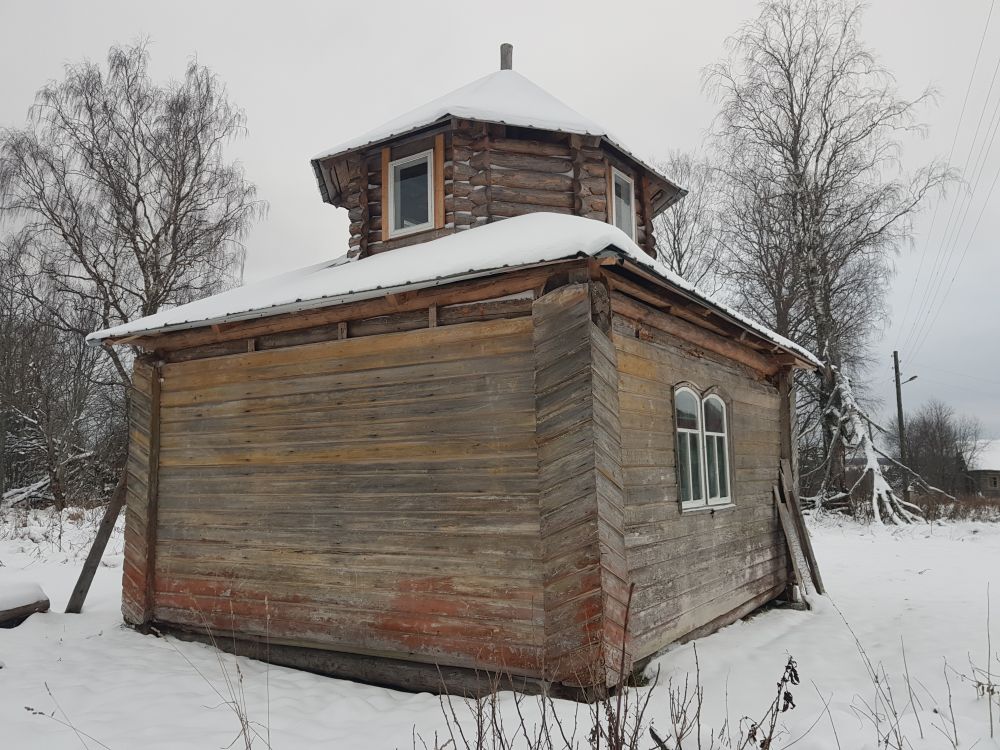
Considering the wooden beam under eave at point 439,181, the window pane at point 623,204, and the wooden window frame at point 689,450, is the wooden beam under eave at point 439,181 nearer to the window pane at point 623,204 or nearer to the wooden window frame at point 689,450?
the window pane at point 623,204

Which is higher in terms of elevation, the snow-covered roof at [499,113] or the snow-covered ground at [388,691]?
the snow-covered roof at [499,113]

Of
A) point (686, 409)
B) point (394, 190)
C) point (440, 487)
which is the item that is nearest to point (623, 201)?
point (394, 190)

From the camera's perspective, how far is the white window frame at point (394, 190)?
8.06 metres

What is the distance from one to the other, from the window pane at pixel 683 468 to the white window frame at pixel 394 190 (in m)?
3.57

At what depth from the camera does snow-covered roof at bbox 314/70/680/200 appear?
7734 millimetres

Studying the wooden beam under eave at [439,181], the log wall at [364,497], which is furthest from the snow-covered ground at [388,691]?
the wooden beam under eave at [439,181]

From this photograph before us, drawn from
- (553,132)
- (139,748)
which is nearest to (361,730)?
(139,748)

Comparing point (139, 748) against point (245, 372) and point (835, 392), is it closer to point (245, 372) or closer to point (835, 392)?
point (245, 372)

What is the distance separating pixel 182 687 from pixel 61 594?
17.5ft

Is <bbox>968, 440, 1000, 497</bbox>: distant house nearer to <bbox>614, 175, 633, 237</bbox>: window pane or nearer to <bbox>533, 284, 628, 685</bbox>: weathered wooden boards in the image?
<bbox>614, 175, 633, 237</bbox>: window pane

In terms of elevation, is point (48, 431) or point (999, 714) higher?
point (48, 431)

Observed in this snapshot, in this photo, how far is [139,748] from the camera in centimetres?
459

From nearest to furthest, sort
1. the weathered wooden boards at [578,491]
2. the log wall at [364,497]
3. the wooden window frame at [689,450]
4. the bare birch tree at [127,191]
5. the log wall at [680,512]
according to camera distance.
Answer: the weathered wooden boards at [578,491]
the log wall at [364,497]
the log wall at [680,512]
the wooden window frame at [689,450]
the bare birch tree at [127,191]

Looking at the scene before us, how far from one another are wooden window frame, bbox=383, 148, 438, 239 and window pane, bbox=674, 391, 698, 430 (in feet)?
10.8
